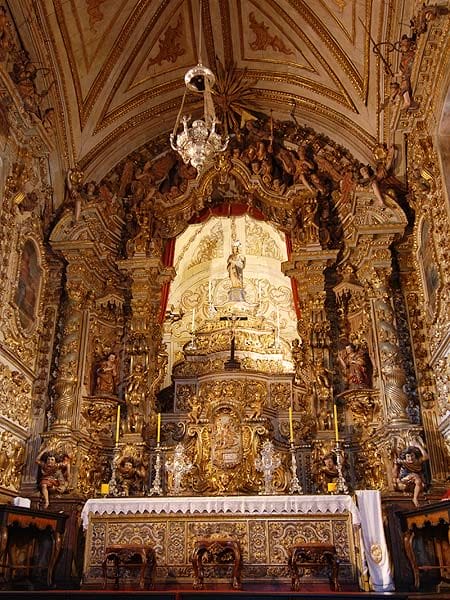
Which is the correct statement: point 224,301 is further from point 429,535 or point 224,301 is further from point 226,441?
point 429,535

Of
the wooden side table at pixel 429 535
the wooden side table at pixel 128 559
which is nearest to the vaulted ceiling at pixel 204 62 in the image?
the wooden side table at pixel 429 535

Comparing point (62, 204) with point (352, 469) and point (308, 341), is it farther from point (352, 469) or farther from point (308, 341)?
point (352, 469)

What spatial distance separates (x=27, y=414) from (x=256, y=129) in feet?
24.0

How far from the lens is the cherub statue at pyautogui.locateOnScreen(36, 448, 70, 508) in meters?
9.06

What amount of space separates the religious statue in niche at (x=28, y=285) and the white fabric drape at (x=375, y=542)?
5.74 metres

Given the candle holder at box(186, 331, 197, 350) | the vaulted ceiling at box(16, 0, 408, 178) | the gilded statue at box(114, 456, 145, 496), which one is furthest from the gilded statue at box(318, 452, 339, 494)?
the vaulted ceiling at box(16, 0, 408, 178)

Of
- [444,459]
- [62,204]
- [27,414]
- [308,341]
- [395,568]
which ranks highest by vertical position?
[62,204]

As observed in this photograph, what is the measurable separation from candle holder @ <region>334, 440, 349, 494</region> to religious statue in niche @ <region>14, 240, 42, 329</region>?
17.4 ft

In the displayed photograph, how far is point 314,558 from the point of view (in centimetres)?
735

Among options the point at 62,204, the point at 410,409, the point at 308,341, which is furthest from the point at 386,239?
the point at 62,204

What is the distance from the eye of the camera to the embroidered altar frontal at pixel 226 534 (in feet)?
24.9

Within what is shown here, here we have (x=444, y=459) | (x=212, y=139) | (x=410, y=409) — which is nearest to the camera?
(x=212, y=139)

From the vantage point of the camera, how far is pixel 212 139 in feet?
24.3

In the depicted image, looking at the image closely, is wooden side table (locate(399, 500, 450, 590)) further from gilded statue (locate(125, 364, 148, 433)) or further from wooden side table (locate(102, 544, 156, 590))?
gilded statue (locate(125, 364, 148, 433))
